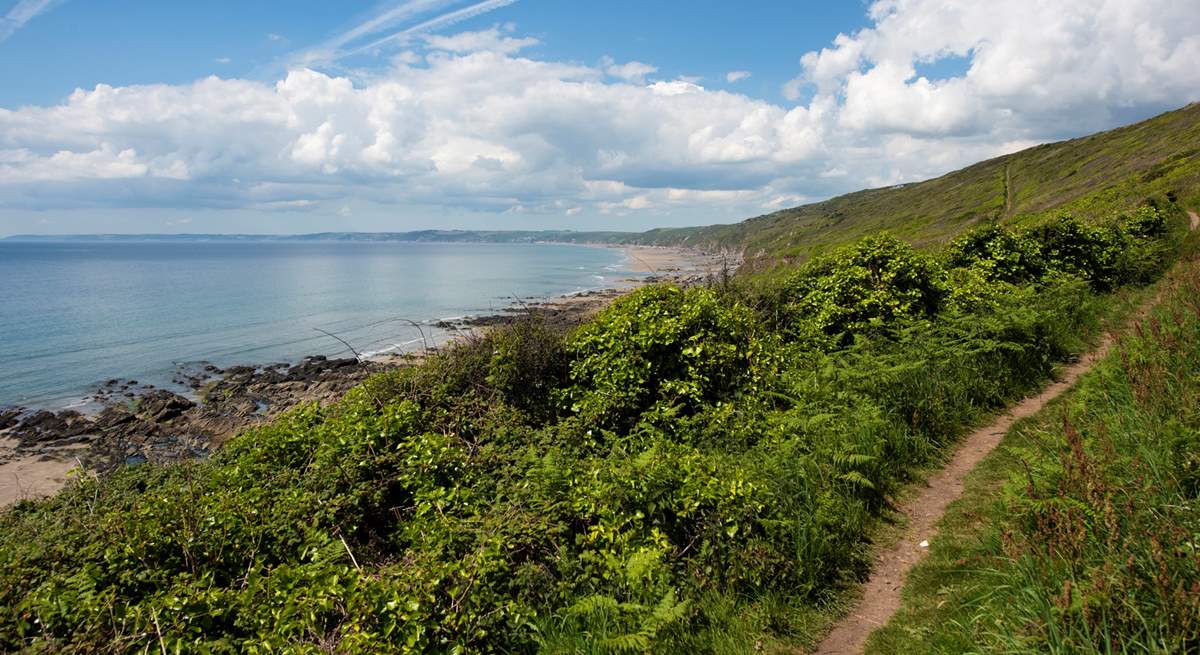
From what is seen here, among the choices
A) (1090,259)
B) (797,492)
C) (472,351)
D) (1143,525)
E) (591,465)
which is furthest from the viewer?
(1090,259)

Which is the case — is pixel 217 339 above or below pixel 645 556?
below

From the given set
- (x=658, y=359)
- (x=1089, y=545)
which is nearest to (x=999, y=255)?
(x=658, y=359)

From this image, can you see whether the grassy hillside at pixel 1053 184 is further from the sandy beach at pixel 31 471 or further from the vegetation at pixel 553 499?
the sandy beach at pixel 31 471

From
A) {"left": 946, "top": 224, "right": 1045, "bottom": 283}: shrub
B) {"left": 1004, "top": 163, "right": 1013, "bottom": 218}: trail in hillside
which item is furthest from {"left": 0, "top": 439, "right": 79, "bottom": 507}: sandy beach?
{"left": 1004, "top": 163, "right": 1013, "bottom": 218}: trail in hillside

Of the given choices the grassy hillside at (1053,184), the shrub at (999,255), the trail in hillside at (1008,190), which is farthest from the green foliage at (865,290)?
the trail in hillside at (1008,190)

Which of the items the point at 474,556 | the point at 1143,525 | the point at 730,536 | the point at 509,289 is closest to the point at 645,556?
the point at 730,536

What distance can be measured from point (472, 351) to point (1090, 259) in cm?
1775

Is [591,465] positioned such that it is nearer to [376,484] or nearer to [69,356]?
[376,484]

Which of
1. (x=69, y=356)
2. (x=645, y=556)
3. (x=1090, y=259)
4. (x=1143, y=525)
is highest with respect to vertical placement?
(x=1090, y=259)

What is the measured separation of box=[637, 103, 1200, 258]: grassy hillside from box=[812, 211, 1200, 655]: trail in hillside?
2729cm

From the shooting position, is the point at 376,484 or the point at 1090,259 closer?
the point at 376,484

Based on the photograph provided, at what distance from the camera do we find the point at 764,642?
4812 millimetres

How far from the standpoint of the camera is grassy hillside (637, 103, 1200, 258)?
40375mm

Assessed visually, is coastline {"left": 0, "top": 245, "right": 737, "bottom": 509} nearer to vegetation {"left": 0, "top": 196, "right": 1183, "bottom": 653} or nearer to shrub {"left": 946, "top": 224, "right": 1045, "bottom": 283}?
shrub {"left": 946, "top": 224, "right": 1045, "bottom": 283}
